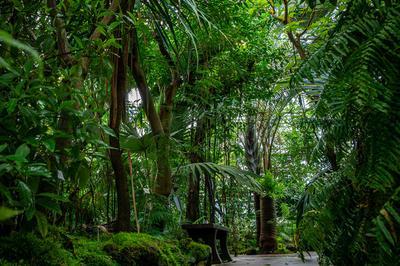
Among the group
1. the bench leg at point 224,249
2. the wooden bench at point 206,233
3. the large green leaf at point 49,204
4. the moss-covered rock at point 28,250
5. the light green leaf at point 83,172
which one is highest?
the light green leaf at point 83,172

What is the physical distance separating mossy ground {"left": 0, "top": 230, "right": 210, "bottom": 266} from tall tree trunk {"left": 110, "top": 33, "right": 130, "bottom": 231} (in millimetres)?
133

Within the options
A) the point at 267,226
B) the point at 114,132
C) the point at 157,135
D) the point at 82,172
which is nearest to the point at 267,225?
the point at 267,226

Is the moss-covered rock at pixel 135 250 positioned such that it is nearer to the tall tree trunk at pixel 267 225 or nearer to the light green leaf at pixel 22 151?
the light green leaf at pixel 22 151

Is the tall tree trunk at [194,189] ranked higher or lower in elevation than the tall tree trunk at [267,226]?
higher

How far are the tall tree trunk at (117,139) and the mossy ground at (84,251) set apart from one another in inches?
5.2

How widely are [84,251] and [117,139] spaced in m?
0.49

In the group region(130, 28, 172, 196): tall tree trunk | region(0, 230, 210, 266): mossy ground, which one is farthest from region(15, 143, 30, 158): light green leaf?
region(130, 28, 172, 196): tall tree trunk

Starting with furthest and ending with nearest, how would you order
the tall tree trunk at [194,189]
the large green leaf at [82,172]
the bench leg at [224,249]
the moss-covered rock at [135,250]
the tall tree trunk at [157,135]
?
the tall tree trunk at [194,189] → the bench leg at [224,249] → the tall tree trunk at [157,135] → the moss-covered rock at [135,250] → the large green leaf at [82,172]

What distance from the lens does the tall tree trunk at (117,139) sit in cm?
186

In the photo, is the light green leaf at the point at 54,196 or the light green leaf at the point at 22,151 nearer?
the light green leaf at the point at 22,151

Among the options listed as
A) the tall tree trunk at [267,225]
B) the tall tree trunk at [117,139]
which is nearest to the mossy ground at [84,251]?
the tall tree trunk at [117,139]

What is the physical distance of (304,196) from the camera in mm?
2146

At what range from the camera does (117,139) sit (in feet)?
5.74

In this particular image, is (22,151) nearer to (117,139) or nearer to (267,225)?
(117,139)
